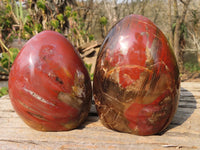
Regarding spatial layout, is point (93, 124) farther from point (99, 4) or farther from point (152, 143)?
point (99, 4)

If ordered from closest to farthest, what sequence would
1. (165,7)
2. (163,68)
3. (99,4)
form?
(163,68)
(99,4)
(165,7)

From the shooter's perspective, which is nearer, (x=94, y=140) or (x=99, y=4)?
(x=94, y=140)

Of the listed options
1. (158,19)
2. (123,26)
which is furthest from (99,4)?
(123,26)

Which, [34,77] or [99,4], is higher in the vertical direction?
[99,4]

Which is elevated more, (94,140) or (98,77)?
(98,77)

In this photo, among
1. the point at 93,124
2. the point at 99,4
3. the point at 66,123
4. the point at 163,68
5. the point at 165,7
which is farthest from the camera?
the point at 165,7

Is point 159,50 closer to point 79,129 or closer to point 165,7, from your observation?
point 79,129

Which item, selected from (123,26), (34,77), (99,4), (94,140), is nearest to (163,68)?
(123,26)

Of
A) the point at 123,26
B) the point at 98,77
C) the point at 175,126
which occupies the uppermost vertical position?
the point at 123,26

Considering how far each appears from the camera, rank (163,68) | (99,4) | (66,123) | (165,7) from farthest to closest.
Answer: (165,7) < (99,4) < (66,123) < (163,68)
